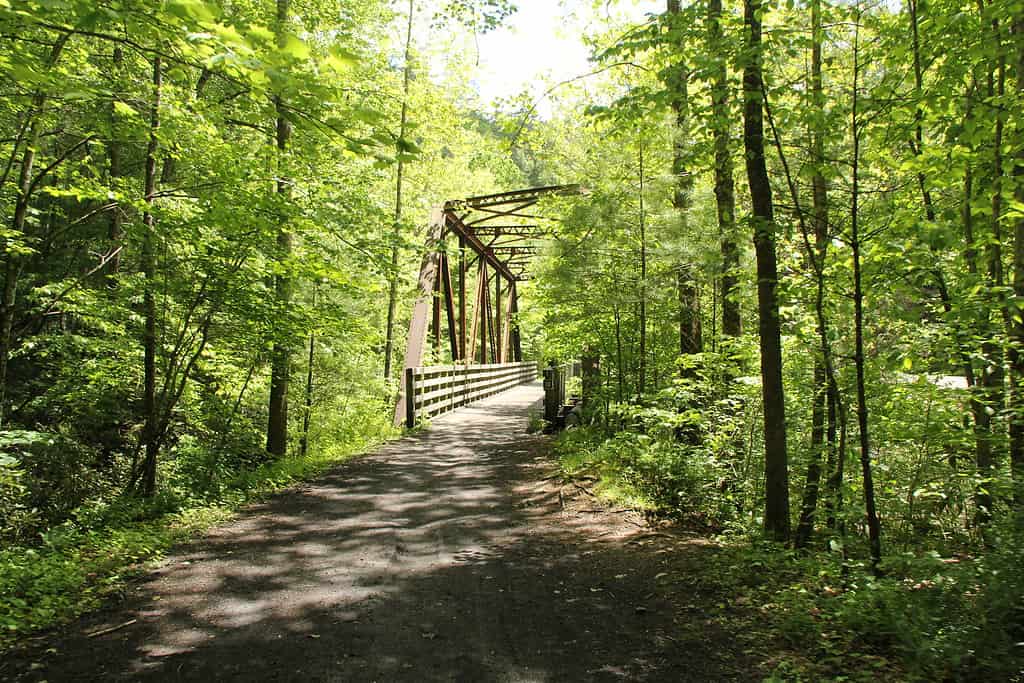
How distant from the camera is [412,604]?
3.54 metres

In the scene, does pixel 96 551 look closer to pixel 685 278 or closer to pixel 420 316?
pixel 685 278

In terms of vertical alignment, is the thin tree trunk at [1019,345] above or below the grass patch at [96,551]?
above

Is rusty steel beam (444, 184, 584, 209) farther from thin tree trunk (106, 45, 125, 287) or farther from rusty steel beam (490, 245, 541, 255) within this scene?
thin tree trunk (106, 45, 125, 287)

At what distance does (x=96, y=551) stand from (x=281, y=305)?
9.34 ft

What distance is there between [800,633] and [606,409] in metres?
6.27

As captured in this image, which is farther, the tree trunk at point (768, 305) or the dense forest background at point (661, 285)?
the tree trunk at point (768, 305)

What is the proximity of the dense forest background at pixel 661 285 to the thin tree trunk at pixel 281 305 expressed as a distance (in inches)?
Answer: 2.4

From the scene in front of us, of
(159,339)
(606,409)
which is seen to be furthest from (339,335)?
(606,409)

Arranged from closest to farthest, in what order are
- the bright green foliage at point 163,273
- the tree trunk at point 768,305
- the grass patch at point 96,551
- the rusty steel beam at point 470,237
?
the grass patch at point 96,551 < the bright green foliage at point 163,273 < the tree trunk at point 768,305 < the rusty steel beam at point 470,237

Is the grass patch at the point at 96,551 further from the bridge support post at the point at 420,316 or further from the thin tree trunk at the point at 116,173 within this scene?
the bridge support post at the point at 420,316

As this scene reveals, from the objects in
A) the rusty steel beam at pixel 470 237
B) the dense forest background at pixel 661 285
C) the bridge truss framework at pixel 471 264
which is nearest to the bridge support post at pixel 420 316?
the bridge truss framework at pixel 471 264

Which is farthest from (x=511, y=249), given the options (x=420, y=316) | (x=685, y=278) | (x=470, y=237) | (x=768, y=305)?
(x=768, y=305)

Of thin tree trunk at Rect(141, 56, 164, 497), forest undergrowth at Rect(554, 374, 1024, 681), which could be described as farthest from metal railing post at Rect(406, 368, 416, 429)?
forest undergrowth at Rect(554, 374, 1024, 681)

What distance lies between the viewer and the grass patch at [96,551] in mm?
3275
